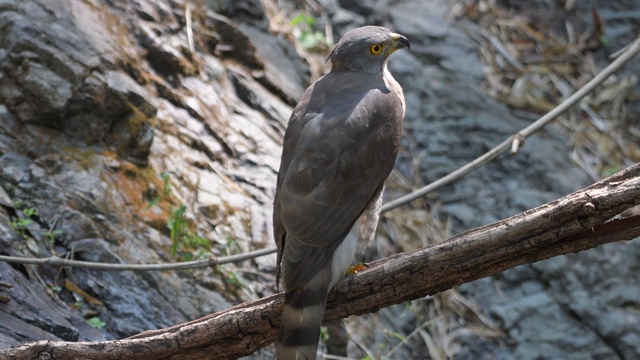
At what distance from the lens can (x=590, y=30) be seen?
8.94 m

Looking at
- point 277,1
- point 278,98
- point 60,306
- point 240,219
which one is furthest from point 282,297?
point 277,1

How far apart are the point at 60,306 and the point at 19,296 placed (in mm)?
254

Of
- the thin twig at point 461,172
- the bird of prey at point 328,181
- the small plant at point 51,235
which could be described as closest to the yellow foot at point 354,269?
the bird of prey at point 328,181

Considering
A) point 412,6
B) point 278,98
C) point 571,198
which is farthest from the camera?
point 412,6

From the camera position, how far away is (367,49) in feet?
14.6

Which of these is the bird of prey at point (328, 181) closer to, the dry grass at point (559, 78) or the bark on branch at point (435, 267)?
the bark on branch at point (435, 267)

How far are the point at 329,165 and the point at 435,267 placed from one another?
2.64ft

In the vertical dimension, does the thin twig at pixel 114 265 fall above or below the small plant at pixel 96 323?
above

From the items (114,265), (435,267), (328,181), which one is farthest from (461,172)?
(114,265)

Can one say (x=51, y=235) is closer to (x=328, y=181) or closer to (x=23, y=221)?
(x=23, y=221)

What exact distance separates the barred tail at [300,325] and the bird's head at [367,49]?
4.85 feet

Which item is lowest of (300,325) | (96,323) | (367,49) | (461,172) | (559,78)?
(96,323)

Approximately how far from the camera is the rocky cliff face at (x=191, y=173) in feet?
14.5

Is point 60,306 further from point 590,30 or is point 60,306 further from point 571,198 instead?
point 590,30
